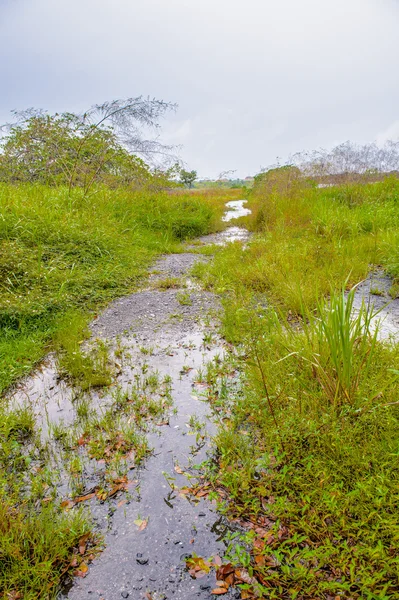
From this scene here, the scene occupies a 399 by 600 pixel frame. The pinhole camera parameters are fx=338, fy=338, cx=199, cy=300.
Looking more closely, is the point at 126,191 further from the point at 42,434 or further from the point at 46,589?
the point at 46,589

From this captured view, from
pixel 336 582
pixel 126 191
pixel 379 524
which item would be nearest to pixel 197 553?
pixel 336 582

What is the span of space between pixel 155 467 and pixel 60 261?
4.43 m

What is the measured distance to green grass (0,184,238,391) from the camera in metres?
4.28

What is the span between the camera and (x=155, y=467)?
252 centimetres

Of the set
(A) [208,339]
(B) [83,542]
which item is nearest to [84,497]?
(B) [83,542]

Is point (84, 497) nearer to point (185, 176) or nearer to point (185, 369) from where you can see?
point (185, 369)

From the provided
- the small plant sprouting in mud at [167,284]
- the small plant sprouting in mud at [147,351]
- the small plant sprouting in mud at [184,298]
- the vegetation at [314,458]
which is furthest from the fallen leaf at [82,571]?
the small plant sprouting in mud at [167,284]

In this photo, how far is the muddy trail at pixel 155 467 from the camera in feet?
5.99

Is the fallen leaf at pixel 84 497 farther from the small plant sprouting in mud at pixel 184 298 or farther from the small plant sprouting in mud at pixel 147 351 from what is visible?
the small plant sprouting in mud at pixel 184 298

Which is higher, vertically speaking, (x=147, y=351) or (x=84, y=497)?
(x=147, y=351)

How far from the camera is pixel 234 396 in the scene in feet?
10.6

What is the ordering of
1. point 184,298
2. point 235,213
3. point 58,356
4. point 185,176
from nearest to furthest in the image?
point 58,356 < point 184,298 < point 185,176 < point 235,213

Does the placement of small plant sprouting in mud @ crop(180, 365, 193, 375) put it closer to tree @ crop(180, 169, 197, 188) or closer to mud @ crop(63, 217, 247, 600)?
mud @ crop(63, 217, 247, 600)

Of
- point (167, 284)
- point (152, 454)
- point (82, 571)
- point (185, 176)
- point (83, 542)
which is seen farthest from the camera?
point (185, 176)
